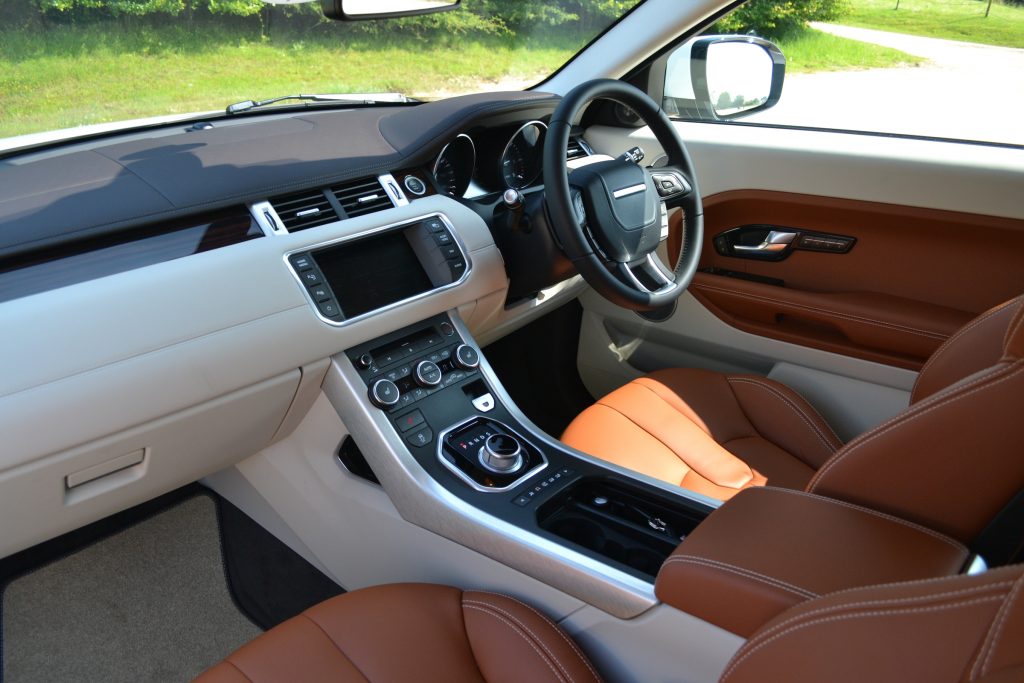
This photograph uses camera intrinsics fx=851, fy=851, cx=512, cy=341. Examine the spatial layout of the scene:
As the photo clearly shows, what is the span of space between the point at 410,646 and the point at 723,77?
173cm

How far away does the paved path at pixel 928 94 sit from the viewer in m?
2.00

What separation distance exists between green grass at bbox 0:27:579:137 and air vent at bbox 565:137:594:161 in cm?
20

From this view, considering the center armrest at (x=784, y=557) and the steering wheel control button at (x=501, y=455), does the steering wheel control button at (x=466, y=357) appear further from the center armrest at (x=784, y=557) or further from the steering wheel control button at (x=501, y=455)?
the center armrest at (x=784, y=557)

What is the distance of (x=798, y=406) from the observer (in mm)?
1889

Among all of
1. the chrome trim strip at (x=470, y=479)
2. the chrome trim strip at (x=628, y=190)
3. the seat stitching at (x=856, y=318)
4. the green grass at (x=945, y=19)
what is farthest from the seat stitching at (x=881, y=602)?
the green grass at (x=945, y=19)

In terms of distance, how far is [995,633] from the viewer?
2.16ft

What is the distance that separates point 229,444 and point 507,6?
1507 mm

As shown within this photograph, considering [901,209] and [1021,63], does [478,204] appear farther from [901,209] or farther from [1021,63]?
[1021,63]

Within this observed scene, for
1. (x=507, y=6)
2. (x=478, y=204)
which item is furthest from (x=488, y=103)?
(x=507, y=6)

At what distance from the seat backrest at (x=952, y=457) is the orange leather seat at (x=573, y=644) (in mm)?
224

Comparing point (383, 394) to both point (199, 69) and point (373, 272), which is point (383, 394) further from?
point (199, 69)

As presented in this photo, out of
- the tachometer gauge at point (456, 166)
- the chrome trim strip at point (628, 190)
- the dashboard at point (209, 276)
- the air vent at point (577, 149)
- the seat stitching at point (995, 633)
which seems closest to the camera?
the seat stitching at point (995, 633)

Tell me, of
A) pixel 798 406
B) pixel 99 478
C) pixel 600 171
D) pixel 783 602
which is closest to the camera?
pixel 783 602

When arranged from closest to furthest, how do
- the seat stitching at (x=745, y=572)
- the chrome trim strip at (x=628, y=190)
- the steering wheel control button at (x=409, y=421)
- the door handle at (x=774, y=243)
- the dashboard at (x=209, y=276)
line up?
the seat stitching at (x=745, y=572)
the dashboard at (x=209, y=276)
the steering wheel control button at (x=409, y=421)
the chrome trim strip at (x=628, y=190)
the door handle at (x=774, y=243)
